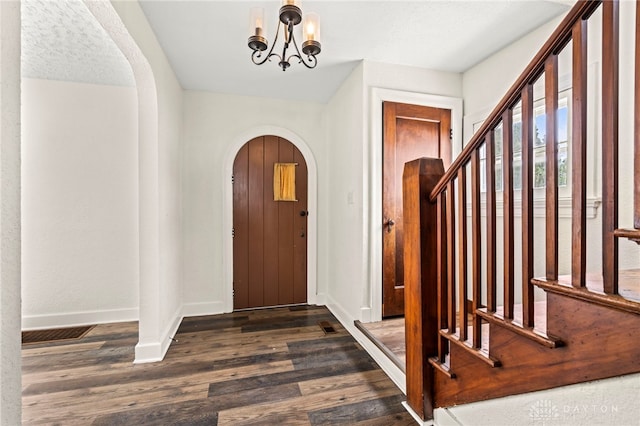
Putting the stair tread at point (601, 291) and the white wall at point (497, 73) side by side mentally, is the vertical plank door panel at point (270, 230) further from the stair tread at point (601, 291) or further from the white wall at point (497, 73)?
the stair tread at point (601, 291)

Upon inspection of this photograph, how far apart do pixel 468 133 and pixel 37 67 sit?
4.12m

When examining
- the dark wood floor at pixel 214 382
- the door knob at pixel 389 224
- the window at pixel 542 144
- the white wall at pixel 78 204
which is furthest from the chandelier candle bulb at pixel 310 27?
the white wall at pixel 78 204

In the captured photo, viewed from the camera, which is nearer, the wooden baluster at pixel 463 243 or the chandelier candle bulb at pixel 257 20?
the wooden baluster at pixel 463 243

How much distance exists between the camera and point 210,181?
322 centimetres

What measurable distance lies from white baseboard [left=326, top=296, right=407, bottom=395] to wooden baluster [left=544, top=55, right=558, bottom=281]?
4.41ft

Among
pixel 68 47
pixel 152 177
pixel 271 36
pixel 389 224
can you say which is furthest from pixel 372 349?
pixel 68 47

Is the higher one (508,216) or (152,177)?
(152,177)

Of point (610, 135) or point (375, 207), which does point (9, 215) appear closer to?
point (610, 135)

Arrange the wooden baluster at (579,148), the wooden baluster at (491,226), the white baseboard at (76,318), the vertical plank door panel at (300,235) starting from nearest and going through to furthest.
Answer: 1. the wooden baluster at (579,148)
2. the wooden baluster at (491,226)
3. the white baseboard at (76,318)
4. the vertical plank door panel at (300,235)

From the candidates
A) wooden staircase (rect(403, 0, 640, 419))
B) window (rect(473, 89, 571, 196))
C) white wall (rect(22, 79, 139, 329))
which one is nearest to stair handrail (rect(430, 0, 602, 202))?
wooden staircase (rect(403, 0, 640, 419))

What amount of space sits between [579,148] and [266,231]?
298cm

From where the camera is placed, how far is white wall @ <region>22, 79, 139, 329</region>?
278 centimetres

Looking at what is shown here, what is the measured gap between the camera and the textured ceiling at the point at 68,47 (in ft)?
6.23

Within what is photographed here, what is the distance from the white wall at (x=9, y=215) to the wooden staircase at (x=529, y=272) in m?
1.62
